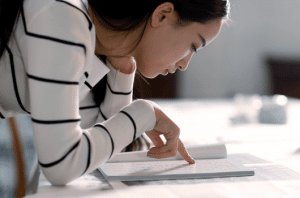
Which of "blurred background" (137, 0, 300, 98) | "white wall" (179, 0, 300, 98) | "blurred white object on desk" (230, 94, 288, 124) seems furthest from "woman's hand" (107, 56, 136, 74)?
"white wall" (179, 0, 300, 98)

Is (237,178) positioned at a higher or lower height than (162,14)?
lower

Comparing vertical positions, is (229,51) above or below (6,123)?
above

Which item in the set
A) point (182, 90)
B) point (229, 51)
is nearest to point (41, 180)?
point (182, 90)

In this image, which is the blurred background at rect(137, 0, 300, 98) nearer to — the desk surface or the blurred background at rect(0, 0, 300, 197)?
the blurred background at rect(0, 0, 300, 197)

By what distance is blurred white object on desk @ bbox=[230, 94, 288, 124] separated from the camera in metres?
1.12

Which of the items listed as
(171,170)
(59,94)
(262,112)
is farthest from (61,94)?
(262,112)

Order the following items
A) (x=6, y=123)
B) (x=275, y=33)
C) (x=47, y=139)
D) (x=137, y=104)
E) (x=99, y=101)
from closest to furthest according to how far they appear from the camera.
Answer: (x=47, y=139), (x=137, y=104), (x=99, y=101), (x=6, y=123), (x=275, y=33)

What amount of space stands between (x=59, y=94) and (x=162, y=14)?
0.28m

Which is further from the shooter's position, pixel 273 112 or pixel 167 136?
pixel 273 112

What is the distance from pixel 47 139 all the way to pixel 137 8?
302 mm

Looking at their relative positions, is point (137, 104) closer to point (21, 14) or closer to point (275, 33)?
point (21, 14)

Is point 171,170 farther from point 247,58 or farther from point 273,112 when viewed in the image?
point 247,58

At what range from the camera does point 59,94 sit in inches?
16.4

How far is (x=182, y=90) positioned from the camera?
3.08 meters
